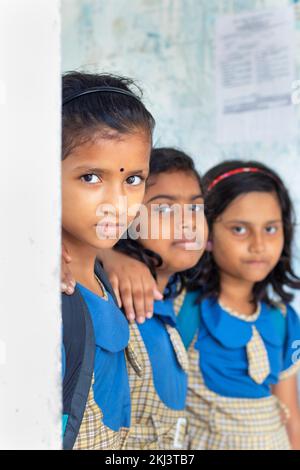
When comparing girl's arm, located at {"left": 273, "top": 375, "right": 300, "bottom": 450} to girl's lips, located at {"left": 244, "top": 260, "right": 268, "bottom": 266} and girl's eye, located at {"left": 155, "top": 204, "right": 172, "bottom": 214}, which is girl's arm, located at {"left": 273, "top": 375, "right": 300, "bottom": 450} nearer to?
girl's lips, located at {"left": 244, "top": 260, "right": 268, "bottom": 266}

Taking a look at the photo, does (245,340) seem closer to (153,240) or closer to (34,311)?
(153,240)

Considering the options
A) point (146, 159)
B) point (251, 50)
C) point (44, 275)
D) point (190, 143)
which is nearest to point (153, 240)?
point (146, 159)

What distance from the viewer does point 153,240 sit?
1.75m

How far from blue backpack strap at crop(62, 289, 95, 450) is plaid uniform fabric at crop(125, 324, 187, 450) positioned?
0.98ft

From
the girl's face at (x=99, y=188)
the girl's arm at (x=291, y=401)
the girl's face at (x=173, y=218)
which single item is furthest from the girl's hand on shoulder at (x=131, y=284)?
the girl's arm at (x=291, y=401)

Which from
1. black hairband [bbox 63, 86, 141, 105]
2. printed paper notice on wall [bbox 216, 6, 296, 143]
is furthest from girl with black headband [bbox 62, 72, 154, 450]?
printed paper notice on wall [bbox 216, 6, 296, 143]

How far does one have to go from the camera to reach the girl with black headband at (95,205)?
1240 mm

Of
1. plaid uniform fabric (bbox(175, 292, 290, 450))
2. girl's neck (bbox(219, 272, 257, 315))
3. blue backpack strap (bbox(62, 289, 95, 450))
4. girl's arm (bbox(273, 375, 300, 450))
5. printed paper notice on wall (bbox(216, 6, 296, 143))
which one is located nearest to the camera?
blue backpack strap (bbox(62, 289, 95, 450))

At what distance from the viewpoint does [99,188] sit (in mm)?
1301

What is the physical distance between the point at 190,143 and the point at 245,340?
85 cm

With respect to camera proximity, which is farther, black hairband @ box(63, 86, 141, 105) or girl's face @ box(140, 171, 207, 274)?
girl's face @ box(140, 171, 207, 274)

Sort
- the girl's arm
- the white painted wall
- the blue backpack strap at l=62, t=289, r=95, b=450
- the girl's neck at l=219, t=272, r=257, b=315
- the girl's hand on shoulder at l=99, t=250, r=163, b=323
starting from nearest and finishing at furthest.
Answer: the white painted wall, the blue backpack strap at l=62, t=289, r=95, b=450, the girl's hand on shoulder at l=99, t=250, r=163, b=323, the girl's neck at l=219, t=272, r=257, b=315, the girl's arm

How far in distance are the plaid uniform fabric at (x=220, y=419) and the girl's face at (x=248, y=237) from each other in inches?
6.6

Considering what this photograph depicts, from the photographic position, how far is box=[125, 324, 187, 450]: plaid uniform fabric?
1.60 metres
